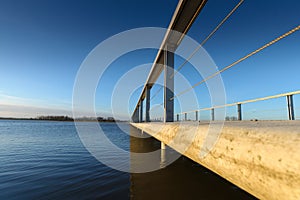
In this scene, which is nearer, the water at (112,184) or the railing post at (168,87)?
the water at (112,184)

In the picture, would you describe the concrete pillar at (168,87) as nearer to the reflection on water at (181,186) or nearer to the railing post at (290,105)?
the reflection on water at (181,186)

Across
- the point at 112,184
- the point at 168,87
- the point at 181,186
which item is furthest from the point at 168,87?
the point at 112,184

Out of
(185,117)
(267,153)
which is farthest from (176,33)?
(267,153)

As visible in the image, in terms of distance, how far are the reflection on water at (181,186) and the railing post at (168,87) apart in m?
1.78

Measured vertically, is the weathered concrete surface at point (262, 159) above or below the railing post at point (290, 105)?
below

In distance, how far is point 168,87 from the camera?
224 inches

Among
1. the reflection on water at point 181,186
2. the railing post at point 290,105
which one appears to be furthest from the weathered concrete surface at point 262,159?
the railing post at point 290,105

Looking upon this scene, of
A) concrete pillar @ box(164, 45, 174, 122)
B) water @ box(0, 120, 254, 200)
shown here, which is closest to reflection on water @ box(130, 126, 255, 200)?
water @ box(0, 120, 254, 200)

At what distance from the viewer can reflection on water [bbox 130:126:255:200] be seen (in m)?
2.86

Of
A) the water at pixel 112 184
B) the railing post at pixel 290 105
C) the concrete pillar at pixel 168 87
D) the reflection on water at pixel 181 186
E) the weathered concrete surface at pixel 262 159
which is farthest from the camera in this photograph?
the concrete pillar at pixel 168 87

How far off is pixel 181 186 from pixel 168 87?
323 centimetres

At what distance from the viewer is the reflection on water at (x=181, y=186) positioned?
2.86 meters

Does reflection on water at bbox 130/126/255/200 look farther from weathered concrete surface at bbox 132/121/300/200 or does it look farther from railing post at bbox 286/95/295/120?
railing post at bbox 286/95/295/120

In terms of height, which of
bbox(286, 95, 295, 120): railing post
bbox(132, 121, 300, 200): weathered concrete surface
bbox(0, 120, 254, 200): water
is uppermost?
bbox(286, 95, 295, 120): railing post
